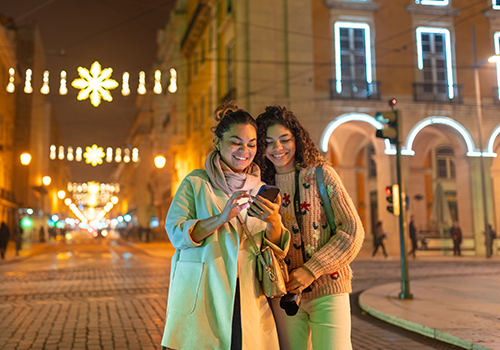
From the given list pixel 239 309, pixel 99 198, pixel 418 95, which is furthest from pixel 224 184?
pixel 99 198

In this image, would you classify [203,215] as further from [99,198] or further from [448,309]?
[99,198]

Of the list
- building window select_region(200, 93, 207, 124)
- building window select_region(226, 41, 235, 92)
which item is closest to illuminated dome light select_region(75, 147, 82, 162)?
building window select_region(200, 93, 207, 124)

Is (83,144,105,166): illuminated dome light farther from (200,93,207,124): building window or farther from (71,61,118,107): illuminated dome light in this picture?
(71,61,118,107): illuminated dome light

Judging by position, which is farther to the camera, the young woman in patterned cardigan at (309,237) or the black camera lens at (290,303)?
the young woman in patterned cardigan at (309,237)

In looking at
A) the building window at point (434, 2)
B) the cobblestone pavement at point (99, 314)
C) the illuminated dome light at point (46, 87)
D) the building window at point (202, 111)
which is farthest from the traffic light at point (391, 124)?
the building window at point (202, 111)

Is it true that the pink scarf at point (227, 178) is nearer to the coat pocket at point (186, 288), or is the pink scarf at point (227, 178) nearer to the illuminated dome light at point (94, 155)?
the coat pocket at point (186, 288)

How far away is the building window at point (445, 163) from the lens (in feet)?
118

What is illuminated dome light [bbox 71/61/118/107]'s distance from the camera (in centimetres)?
1405

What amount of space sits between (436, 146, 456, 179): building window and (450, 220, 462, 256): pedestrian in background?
13.6 metres

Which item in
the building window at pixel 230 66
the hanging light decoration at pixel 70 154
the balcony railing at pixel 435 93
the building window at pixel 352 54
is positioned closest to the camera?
the building window at pixel 352 54

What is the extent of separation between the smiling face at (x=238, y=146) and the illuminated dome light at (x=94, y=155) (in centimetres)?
2671

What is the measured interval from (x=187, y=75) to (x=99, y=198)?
8595cm

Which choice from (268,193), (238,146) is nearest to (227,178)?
(238,146)

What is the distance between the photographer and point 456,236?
22.8m
